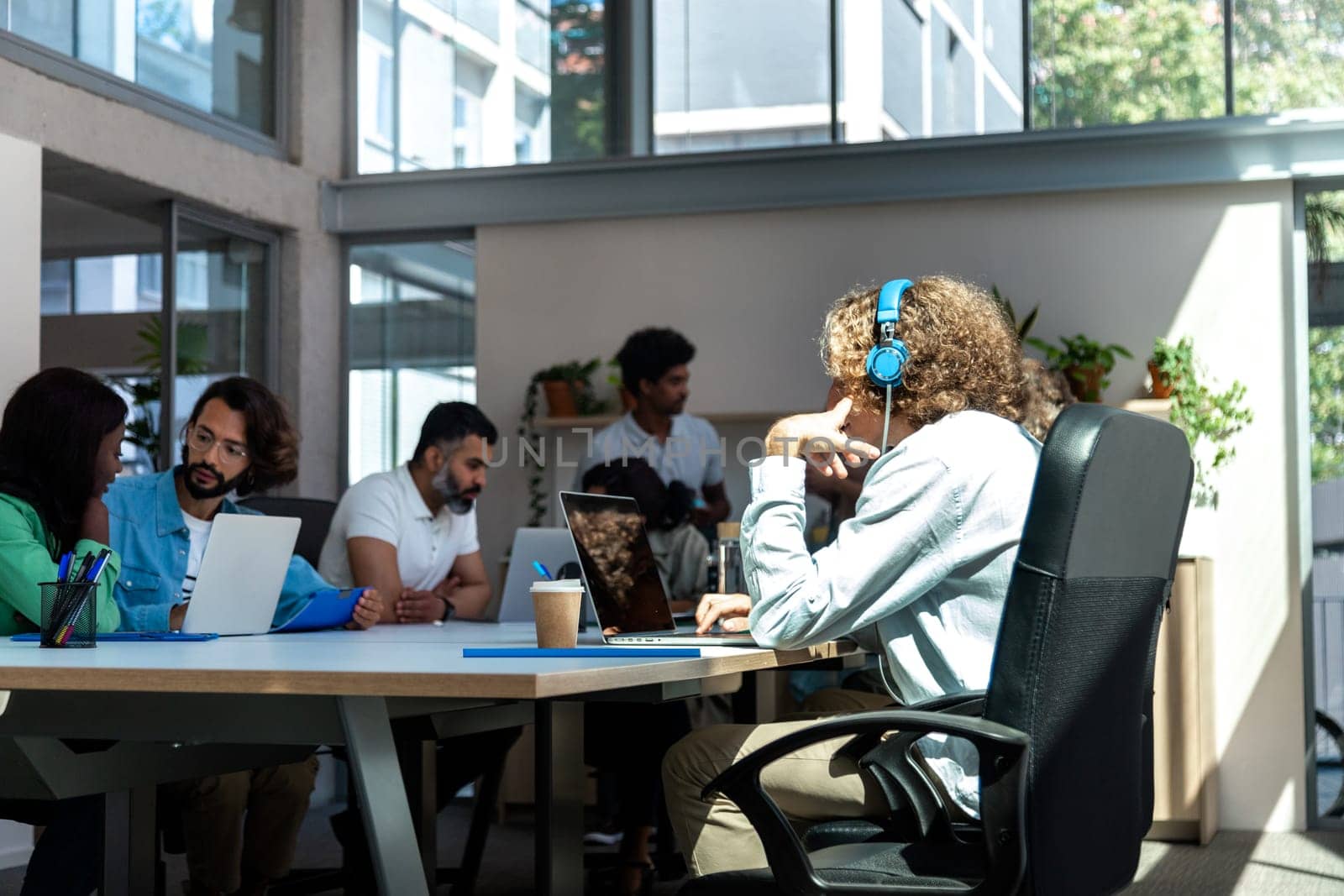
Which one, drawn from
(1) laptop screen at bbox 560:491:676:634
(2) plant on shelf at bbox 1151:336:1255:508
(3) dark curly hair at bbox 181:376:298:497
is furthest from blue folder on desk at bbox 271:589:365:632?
(2) plant on shelf at bbox 1151:336:1255:508

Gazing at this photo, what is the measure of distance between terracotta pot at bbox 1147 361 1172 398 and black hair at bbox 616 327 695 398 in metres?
1.64

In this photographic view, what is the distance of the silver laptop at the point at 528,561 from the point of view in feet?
11.7

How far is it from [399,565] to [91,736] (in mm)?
2123

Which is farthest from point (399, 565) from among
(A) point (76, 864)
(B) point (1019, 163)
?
(B) point (1019, 163)

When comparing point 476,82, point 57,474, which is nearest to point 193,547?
point 57,474

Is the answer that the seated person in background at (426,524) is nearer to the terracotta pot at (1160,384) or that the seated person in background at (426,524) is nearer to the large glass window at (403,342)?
the large glass window at (403,342)

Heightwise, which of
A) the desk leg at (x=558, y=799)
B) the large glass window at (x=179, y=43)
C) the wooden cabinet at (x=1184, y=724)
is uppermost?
the large glass window at (x=179, y=43)

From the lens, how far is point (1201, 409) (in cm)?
532

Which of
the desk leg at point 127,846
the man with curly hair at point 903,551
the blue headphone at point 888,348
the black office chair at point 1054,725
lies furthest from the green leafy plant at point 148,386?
the black office chair at point 1054,725

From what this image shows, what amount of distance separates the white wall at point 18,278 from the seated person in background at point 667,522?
1679 millimetres

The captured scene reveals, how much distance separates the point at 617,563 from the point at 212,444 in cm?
103

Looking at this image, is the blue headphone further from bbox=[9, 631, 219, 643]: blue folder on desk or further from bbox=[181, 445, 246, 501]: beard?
bbox=[181, 445, 246, 501]: beard

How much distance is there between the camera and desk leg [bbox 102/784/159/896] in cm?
227

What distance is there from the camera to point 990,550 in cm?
204
